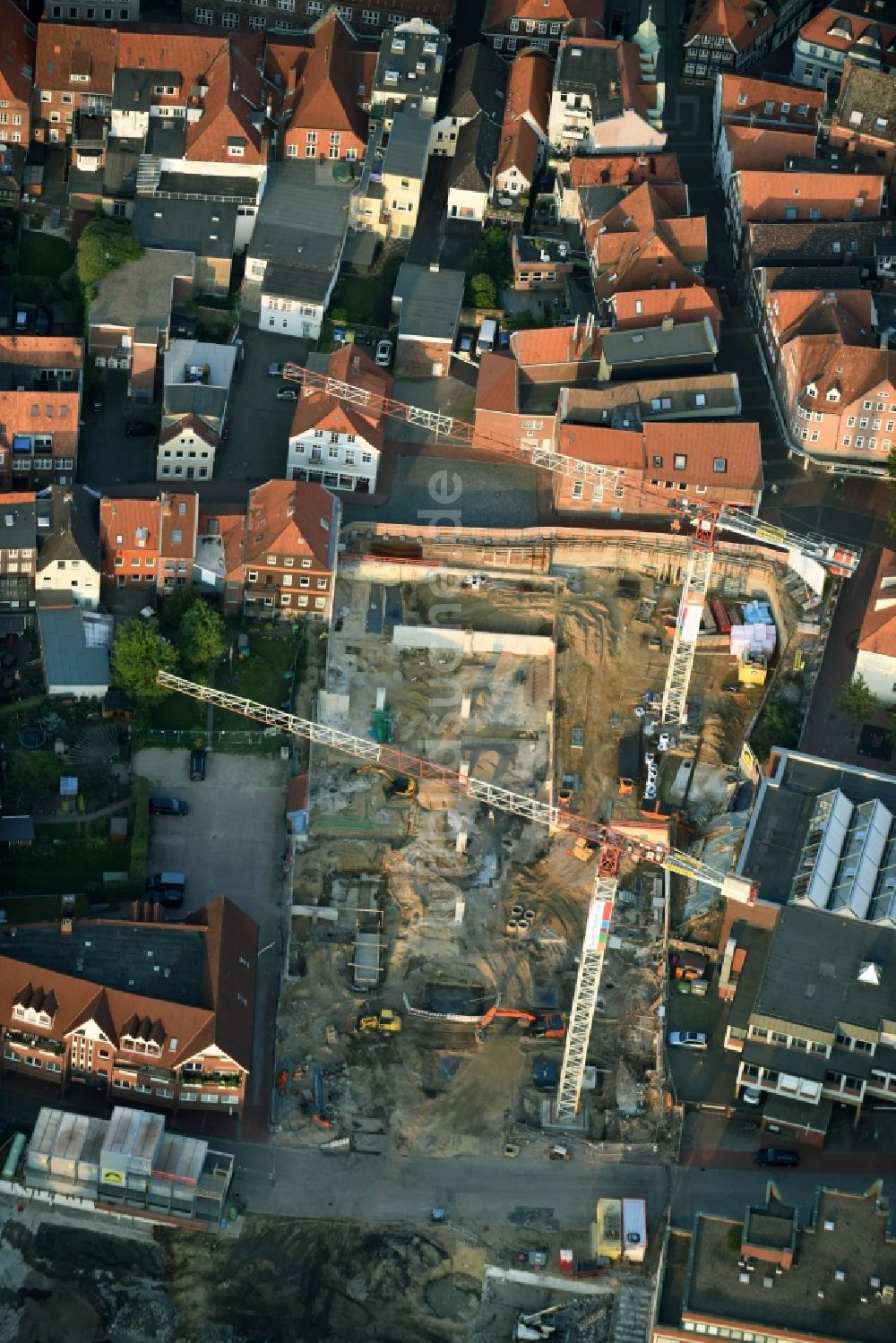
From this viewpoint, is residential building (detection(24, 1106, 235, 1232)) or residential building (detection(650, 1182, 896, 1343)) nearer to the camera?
residential building (detection(650, 1182, 896, 1343))

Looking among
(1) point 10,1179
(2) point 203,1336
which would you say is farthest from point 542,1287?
(1) point 10,1179

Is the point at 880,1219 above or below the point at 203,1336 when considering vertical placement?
above

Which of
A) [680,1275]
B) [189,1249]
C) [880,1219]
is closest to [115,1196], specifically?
[189,1249]

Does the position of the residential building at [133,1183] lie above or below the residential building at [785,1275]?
below

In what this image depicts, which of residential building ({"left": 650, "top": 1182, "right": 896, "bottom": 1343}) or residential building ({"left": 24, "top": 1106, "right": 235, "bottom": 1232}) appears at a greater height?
residential building ({"left": 650, "top": 1182, "right": 896, "bottom": 1343})

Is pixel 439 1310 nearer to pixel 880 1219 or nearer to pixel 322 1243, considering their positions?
pixel 322 1243

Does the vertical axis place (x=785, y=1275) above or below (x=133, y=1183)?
above

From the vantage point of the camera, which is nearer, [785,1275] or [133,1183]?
[785,1275]
